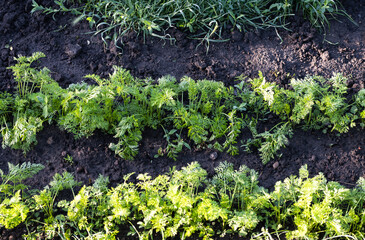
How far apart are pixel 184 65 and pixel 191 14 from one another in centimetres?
61

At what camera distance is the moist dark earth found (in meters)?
3.94

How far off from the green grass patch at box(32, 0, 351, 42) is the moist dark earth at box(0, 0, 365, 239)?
0.32ft

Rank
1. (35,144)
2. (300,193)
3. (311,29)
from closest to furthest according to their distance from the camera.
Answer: (300,193) → (35,144) → (311,29)

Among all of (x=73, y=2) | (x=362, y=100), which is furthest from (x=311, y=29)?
(x=73, y=2)

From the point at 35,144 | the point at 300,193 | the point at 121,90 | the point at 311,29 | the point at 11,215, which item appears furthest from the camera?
the point at 311,29

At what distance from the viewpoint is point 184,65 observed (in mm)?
4672

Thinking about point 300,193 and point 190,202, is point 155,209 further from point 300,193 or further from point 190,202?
point 300,193

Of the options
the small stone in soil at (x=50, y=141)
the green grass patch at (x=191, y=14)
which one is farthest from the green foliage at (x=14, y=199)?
the green grass patch at (x=191, y=14)

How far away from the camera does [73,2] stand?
16.9ft

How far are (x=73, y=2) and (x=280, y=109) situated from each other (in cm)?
262

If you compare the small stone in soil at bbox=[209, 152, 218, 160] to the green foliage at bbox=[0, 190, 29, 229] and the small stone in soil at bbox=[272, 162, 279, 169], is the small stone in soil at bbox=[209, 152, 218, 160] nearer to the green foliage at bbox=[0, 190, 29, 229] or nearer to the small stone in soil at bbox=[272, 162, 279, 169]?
the small stone in soil at bbox=[272, 162, 279, 169]

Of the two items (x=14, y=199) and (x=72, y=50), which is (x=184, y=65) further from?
(x=14, y=199)

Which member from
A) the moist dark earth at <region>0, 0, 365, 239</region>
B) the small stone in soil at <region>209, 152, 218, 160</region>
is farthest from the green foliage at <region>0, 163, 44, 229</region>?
the small stone in soil at <region>209, 152, 218, 160</region>

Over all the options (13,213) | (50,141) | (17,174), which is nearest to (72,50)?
(50,141)
